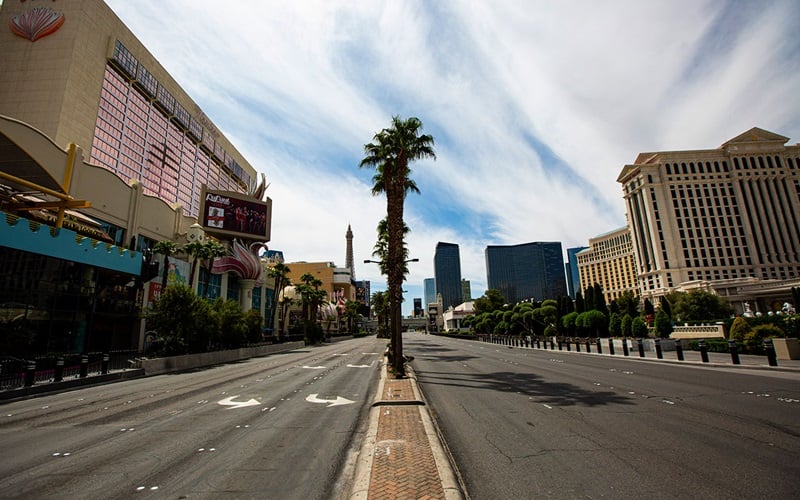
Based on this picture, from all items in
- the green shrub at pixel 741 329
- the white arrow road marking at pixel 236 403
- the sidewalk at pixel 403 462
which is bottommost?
the white arrow road marking at pixel 236 403

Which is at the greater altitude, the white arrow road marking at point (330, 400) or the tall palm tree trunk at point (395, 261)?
the tall palm tree trunk at point (395, 261)

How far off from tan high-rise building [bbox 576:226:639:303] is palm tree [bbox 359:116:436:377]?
164m

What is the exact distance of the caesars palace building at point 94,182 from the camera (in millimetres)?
27375

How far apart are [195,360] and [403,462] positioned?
27.0 metres

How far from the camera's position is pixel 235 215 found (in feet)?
181

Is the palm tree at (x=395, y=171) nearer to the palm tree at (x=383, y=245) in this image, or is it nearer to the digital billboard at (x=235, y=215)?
the palm tree at (x=383, y=245)

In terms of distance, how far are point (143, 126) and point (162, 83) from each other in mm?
13237

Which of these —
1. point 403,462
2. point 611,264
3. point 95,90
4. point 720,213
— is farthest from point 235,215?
point 611,264

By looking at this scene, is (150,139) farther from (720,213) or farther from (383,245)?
(720,213)

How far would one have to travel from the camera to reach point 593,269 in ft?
623

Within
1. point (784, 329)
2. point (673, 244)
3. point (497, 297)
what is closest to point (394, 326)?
point (784, 329)

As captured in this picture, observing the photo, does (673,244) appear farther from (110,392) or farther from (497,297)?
(110,392)

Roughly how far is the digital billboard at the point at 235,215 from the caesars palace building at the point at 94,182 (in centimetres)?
17

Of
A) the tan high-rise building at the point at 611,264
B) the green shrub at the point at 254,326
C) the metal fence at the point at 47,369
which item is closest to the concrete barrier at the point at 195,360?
the metal fence at the point at 47,369
